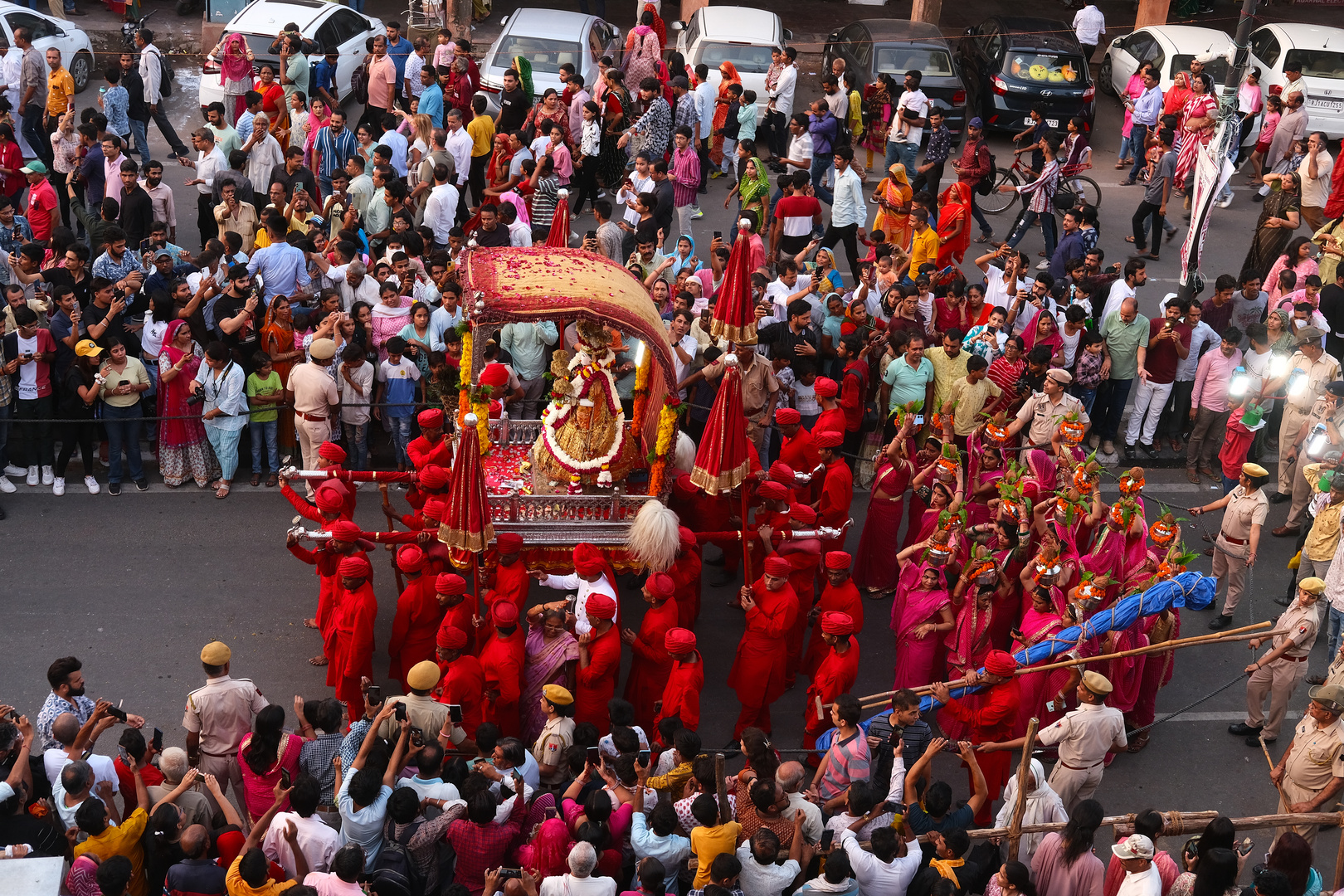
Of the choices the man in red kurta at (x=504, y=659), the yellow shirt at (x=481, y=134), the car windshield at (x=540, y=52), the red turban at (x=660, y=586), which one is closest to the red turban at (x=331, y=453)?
the man in red kurta at (x=504, y=659)

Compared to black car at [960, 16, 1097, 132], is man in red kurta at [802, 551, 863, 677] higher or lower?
lower

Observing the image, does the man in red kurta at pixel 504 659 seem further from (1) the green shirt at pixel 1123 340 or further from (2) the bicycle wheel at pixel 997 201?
(2) the bicycle wheel at pixel 997 201

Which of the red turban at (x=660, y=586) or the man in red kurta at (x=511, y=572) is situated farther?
the man in red kurta at (x=511, y=572)

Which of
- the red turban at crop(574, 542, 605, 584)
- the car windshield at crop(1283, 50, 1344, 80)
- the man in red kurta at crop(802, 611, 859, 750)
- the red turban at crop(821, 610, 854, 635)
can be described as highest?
the car windshield at crop(1283, 50, 1344, 80)

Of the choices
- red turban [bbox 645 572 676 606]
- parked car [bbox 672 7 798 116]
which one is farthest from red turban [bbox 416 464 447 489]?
parked car [bbox 672 7 798 116]

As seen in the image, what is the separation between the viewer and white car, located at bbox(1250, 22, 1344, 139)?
18844 millimetres

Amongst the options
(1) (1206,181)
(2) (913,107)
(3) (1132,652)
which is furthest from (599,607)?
(2) (913,107)

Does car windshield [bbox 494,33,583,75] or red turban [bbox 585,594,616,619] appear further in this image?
car windshield [bbox 494,33,583,75]

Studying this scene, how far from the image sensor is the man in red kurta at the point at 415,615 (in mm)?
9094

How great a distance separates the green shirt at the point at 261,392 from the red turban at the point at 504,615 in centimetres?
379

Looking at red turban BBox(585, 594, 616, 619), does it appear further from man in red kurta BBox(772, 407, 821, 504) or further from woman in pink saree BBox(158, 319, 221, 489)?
woman in pink saree BBox(158, 319, 221, 489)

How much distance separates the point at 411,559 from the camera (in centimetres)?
903

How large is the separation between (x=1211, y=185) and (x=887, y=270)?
3035 millimetres

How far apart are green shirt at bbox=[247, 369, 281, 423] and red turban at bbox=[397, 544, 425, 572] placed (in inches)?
117
